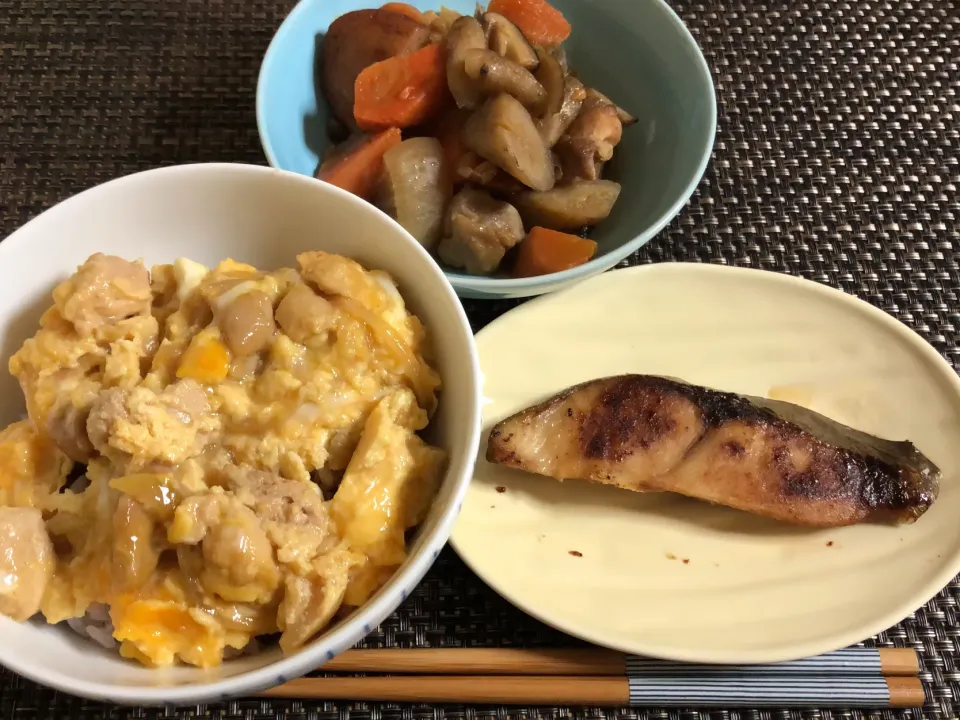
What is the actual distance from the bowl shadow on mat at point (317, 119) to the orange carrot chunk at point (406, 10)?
0.14 metres

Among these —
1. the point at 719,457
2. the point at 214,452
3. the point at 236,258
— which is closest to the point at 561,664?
the point at 719,457

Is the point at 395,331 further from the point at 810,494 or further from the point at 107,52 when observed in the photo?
the point at 107,52

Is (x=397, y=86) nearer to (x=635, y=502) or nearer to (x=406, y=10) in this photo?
(x=406, y=10)

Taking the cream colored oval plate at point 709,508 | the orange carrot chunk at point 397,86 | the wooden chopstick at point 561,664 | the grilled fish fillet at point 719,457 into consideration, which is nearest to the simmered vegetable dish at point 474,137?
the orange carrot chunk at point 397,86

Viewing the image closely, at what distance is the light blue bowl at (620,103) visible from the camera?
4.03ft

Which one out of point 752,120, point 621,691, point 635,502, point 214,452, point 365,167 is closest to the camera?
point 214,452

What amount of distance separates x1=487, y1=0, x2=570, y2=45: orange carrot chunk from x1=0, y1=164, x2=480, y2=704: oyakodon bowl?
66 centimetres

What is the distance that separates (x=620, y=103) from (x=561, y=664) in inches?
42.0

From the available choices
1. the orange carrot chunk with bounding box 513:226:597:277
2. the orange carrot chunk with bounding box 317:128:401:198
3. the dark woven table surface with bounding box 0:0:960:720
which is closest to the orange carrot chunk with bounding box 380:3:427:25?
the orange carrot chunk with bounding box 317:128:401:198

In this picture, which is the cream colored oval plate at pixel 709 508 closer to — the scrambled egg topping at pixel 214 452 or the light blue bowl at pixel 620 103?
the light blue bowl at pixel 620 103

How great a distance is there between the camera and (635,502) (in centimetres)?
116

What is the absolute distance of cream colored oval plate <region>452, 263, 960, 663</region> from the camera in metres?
1.04

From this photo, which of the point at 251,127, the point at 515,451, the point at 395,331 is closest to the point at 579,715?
the point at 515,451

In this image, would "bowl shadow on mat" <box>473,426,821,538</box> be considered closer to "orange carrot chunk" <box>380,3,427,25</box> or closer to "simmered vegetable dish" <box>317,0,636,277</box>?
"simmered vegetable dish" <box>317,0,636,277</box>
